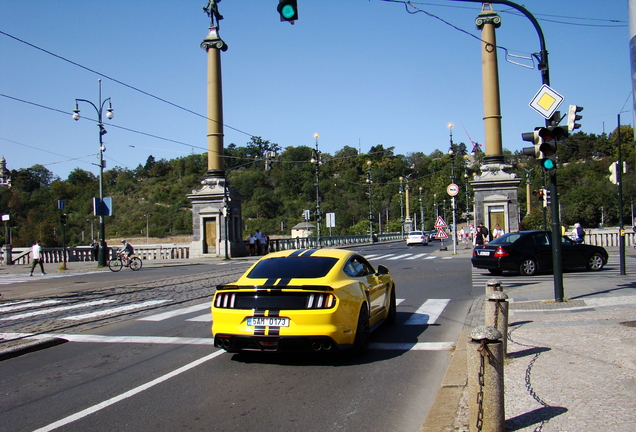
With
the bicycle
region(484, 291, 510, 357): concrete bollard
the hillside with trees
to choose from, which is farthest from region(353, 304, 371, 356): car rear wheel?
the hillside with trees

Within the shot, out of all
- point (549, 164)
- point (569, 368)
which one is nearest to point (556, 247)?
point (549, 164)

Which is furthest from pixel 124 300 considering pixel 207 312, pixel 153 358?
pixel 153 358

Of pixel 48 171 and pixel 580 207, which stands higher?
pixel 48 171

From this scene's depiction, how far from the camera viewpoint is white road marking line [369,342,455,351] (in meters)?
7.61

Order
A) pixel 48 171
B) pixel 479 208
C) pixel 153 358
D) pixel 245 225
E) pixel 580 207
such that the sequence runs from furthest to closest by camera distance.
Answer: pixel 48 171 → pixel 245 225 → pixel 580 207 → pixel 479 208 → pixel 153 358

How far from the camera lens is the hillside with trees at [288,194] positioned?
3231 inches

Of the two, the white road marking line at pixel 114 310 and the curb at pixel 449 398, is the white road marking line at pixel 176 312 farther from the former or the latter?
the curb at pixel 449 398

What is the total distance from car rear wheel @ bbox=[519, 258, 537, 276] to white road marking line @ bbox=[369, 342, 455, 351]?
1111 cm

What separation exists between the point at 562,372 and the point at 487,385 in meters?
2.24

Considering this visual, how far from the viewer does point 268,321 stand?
21.3 ft

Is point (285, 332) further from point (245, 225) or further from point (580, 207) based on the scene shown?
point (245, 225)

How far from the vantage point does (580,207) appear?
78500 mm

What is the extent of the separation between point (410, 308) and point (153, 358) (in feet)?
19.2

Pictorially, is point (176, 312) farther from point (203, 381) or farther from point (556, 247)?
point (556, 247)
